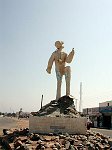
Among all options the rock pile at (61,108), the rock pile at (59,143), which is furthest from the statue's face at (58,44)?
the rock pile at (59,143)

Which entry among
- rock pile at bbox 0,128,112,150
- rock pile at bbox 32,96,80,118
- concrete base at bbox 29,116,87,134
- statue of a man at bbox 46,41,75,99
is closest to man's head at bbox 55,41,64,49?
statue of a man at bbox 46,41,75,99

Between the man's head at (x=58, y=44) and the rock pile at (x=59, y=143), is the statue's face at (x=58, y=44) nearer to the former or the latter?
the man's head at (x=58, y=44)

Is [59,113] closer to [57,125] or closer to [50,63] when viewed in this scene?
[57,125]

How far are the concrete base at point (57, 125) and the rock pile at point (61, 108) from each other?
815 mm

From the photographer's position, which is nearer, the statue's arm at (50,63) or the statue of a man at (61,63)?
the statue of a man at (61,63)

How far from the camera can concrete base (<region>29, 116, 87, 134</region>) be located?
15.0 m

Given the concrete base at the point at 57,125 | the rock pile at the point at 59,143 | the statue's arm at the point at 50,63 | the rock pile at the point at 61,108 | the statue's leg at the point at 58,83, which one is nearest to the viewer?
the rock pile at the point at 59,143

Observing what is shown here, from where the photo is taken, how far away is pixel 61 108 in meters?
16.8

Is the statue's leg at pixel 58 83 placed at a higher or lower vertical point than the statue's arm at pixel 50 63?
lower

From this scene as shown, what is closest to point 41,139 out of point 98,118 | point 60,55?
point 60,55

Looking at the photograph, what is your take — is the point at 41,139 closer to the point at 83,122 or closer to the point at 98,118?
the point at 83,122

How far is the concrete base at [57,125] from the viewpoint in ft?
49.2

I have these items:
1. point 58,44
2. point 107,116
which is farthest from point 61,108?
point 107,116

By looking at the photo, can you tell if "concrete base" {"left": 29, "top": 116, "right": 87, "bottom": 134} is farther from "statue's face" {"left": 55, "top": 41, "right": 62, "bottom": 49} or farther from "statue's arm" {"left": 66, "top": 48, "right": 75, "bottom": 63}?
"statue's face" {"left": 55, "top": 41, "right": 62, "bottom": 49}
